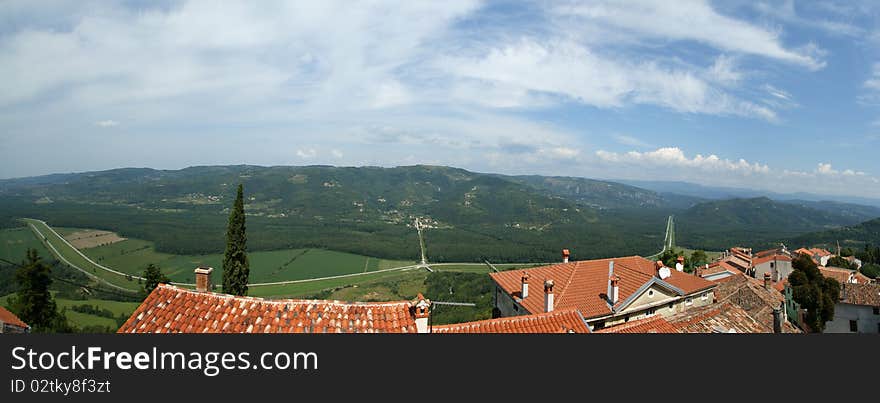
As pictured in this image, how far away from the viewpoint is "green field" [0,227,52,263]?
102625mm

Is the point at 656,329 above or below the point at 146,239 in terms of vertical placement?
above

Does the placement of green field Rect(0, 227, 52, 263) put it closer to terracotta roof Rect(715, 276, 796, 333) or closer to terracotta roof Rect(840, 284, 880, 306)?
terracotta roof Rect(715, 276, 796, 333)

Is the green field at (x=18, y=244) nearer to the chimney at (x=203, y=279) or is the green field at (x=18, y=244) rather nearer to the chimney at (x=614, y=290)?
the chimney at (x=203, y=279)

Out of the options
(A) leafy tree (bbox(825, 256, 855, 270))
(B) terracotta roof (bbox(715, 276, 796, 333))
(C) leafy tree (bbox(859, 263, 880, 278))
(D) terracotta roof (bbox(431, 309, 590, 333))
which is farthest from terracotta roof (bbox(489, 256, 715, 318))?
(A) leafy tree (bbox(825, 256, 855, 270))

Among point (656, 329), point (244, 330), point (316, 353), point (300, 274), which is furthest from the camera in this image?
point (300, 274)

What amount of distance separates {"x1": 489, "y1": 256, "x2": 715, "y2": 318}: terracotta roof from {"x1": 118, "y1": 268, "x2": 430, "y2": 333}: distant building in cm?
981

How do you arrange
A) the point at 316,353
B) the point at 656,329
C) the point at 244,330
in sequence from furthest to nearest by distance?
the point at 656,329
the point at 244,330
the point at 316,353

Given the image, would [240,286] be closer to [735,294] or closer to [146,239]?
[735,294]

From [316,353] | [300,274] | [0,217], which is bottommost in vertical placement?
[300,274]

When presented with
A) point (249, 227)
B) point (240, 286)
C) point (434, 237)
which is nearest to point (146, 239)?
point (249, 227)

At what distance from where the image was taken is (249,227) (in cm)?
17538

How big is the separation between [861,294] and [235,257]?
138ft

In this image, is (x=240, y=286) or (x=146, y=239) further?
(x=146, y=239)

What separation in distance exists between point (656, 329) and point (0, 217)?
201 meters
